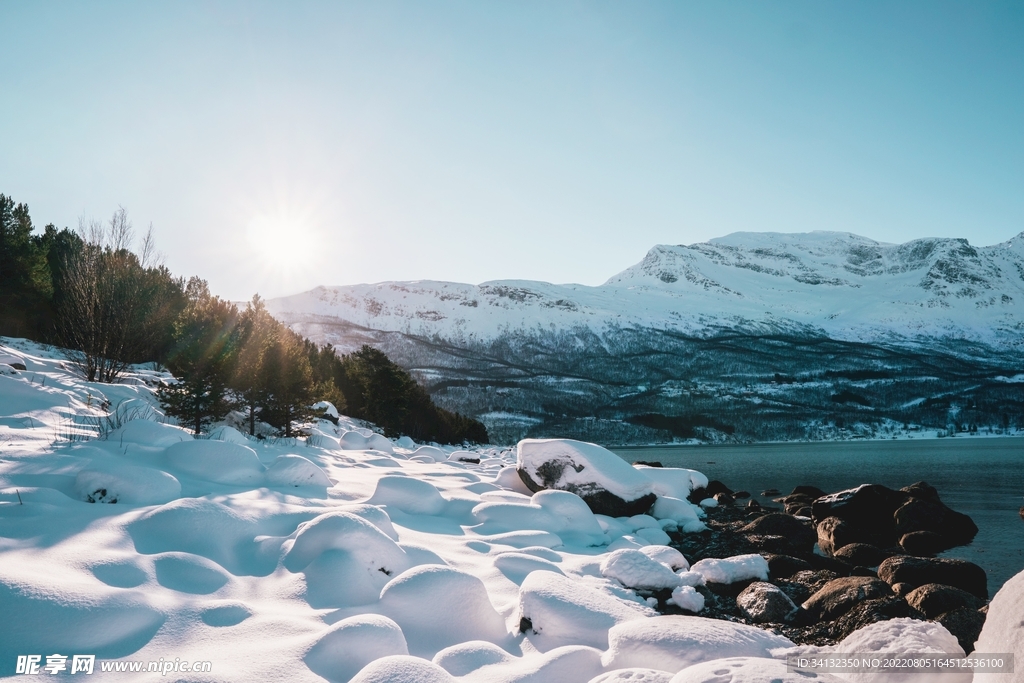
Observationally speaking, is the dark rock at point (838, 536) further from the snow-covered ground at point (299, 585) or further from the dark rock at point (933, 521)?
the snow-covered ground at point (299, 585)

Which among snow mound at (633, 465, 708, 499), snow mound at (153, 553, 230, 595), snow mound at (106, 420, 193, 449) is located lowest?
snow mound at (633, 465, 708, 499)

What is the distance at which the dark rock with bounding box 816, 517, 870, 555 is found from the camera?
564 inches

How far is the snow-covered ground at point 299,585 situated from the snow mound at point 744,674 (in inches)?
0.7

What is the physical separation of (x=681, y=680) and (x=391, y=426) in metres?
39.5

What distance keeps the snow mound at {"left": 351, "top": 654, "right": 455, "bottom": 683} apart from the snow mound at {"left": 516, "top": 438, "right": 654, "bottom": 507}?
36.9ft

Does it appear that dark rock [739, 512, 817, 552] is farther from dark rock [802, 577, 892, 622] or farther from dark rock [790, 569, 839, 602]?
dark rock [802, 577, 892, 622]

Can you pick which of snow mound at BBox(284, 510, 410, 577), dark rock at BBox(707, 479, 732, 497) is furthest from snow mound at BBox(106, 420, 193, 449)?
dark rock at BBox(707, 479, 732, 497)

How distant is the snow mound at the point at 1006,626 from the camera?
3346mm

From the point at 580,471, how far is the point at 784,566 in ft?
18.9

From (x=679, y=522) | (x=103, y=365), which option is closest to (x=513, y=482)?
(x=679, y=522)

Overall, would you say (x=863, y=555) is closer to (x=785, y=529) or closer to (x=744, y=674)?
(x=785, y=529)

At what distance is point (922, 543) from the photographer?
14.5 metres

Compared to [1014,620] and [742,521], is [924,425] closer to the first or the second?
[742,521]

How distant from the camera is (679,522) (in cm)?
1576
